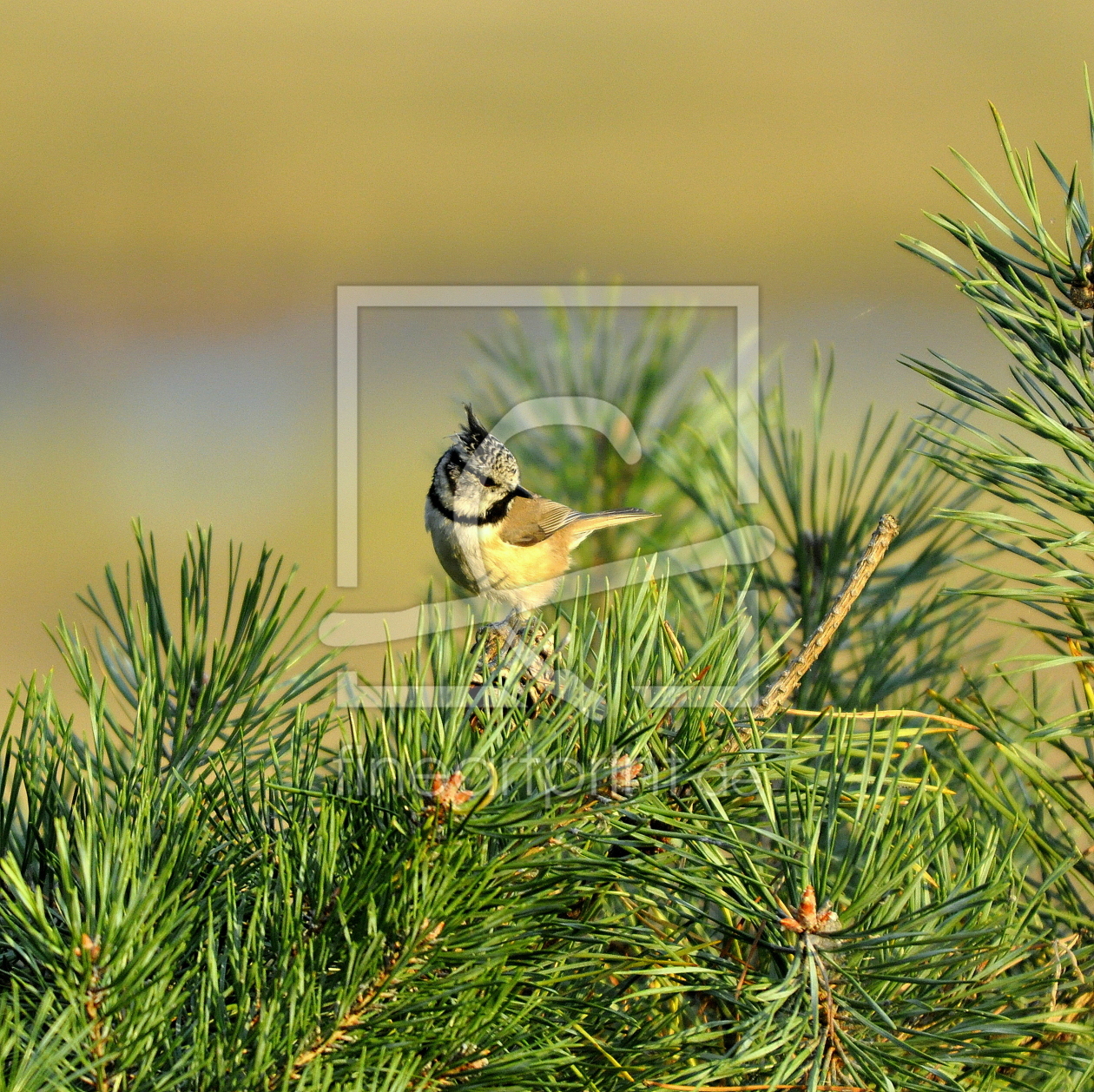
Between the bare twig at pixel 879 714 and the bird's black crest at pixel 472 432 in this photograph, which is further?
the bird's black crest at pixel 472 432

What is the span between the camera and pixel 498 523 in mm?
503

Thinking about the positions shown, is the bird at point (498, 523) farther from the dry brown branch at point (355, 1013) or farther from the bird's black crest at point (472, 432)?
the dry brown branch at point (355, 1013)

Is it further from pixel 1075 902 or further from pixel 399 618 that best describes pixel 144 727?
pixel 1075 902

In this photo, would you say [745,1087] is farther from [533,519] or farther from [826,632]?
[533,519]

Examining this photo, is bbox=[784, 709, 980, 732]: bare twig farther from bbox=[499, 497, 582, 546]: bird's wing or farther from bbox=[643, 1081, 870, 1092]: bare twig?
bbox=[499, 497, 582, 546]: bird's wing

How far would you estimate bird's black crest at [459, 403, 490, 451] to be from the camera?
0.40 metres

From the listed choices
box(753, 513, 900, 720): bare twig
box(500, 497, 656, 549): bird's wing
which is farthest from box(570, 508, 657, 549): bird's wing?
box(753, 513, 900, 720): bare twig

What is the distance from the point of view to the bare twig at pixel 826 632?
180mm

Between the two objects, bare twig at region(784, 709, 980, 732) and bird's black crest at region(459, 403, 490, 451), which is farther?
bird's black crest at region(459, 403, 490, 451)

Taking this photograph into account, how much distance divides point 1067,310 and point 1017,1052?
13 cm

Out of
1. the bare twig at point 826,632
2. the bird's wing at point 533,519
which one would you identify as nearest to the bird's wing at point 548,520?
the bird's wing at point 533,519

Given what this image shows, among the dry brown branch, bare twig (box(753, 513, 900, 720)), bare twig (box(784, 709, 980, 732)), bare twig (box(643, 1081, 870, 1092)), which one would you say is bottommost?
bare twig (box(643, 1081, 870, 1092))

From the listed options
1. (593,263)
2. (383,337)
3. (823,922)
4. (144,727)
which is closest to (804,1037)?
(823,922)

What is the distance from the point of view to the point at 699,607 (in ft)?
1.00
